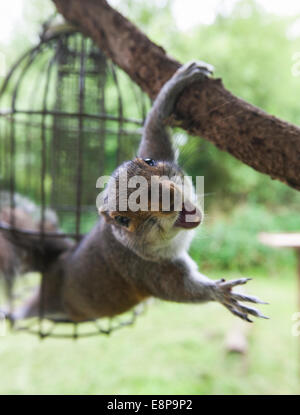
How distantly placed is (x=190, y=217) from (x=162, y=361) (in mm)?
2085

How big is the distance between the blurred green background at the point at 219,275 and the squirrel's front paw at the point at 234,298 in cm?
88

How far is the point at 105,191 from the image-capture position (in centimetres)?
56

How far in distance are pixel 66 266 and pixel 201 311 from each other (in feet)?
7.16

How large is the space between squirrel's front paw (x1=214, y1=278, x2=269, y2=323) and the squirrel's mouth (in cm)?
12

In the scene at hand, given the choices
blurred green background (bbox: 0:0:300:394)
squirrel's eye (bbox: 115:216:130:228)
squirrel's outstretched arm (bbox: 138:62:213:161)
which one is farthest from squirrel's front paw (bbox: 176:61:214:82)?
blurred green background (bbox: 0:0:300:394)

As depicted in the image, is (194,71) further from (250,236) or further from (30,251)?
(250,236)

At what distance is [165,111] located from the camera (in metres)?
0.74

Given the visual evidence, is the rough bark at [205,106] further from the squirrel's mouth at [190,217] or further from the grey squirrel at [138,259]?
the squirrel's mouth at [190,217]

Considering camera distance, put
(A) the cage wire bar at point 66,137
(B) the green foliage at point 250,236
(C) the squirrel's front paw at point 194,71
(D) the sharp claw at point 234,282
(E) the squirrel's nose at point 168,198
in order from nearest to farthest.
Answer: (E) the squirrel's nose at point 168,198, (D) the sharp claw at point 234,282, (C) the squirrel's front paw at point 194,71, (A) the cage wire bar at point 66,137, (B) the green foliage at point 250,236

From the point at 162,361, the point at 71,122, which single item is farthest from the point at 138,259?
the point at 162,361

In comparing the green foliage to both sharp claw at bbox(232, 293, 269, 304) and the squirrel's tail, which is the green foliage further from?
sharp claw at bbox(232, 293, 269, 304)

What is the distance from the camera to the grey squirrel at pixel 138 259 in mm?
549

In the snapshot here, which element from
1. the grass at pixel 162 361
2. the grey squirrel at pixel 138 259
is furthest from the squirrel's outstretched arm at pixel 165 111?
the grass at pixel 162 361
